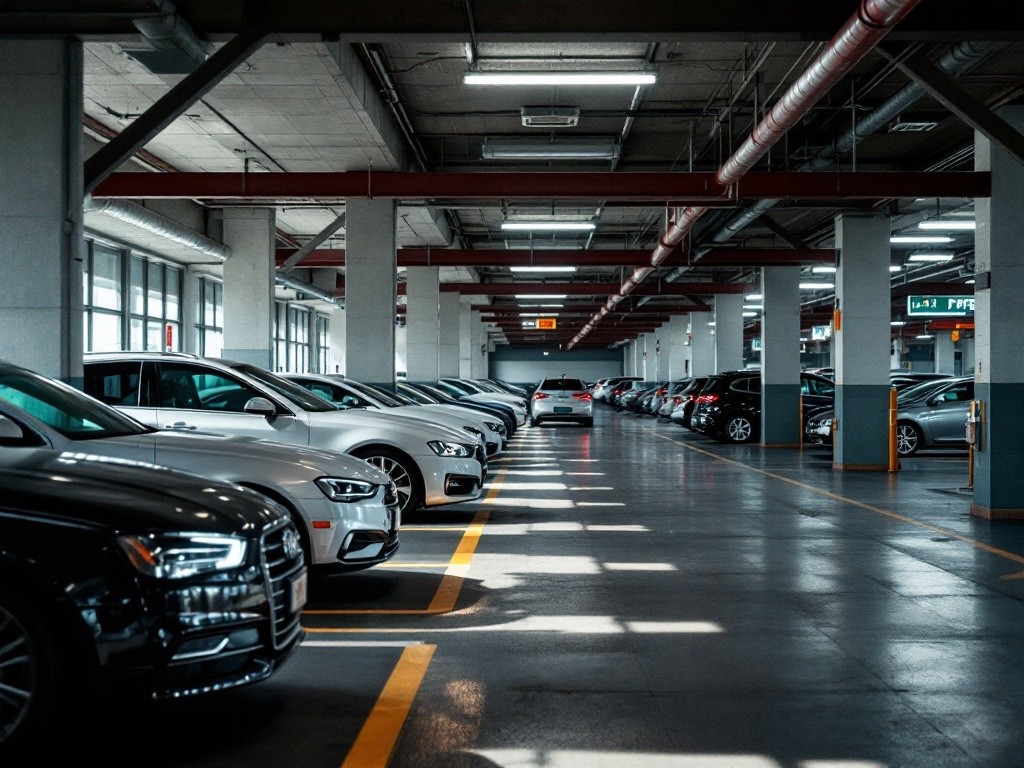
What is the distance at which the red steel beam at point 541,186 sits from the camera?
14.1 m

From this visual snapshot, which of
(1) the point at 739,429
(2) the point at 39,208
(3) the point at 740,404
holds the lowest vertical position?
(1) the point at 739,429

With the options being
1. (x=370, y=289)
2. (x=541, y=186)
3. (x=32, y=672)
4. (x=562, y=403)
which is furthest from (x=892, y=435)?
(x=32, y=672)

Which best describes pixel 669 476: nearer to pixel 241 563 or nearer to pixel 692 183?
pixel 692 183

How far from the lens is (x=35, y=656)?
11.6 ft

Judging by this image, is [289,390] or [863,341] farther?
[863,341]

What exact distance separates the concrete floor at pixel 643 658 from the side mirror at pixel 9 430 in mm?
1430

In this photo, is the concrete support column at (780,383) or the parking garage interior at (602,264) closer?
the parking garage interior at (602,264)

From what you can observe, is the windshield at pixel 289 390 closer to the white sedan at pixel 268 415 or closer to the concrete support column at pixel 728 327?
the white sedan at pixel 268 415

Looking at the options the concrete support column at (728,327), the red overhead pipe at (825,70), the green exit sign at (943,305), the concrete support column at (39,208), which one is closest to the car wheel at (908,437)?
the red overhead pipe at (825,70)

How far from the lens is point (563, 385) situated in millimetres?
31281

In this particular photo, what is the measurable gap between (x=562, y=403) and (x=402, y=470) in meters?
21.0

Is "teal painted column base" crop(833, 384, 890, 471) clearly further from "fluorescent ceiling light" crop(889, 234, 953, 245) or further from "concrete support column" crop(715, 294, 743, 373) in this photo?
"concrete support column" crop(715, 294, 743, 373)

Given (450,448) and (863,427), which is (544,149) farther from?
(863,427)

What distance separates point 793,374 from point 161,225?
13841 mm
